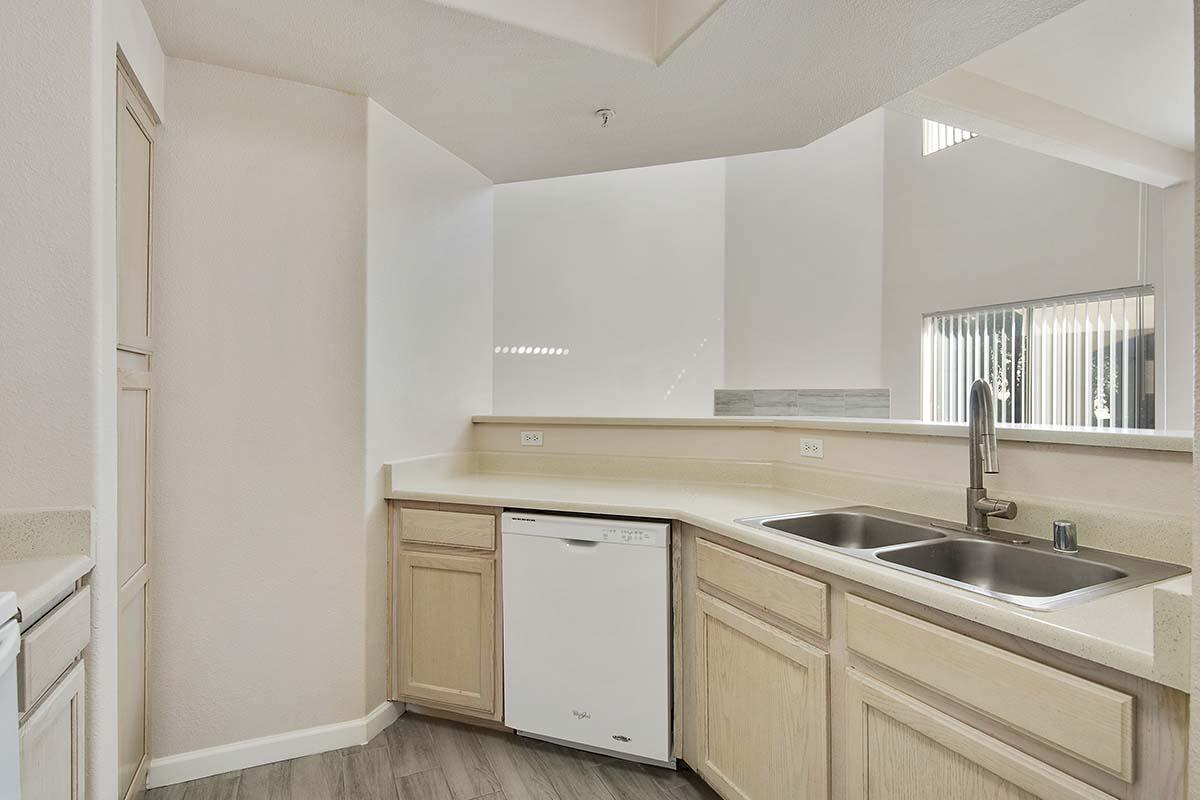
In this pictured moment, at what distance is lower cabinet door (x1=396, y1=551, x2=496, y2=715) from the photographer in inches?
86.4

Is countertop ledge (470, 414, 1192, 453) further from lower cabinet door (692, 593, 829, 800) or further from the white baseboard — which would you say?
the white baseboard

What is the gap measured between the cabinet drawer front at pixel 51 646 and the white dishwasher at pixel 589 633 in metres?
1.16

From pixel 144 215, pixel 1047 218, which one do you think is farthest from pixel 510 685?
pixel 1047 218

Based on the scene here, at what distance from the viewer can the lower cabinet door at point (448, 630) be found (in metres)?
2.20

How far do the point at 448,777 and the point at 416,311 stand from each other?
1.71m

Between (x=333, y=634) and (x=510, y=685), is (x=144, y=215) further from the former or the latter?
(x=510, y=685)

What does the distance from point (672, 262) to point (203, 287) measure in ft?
9.86

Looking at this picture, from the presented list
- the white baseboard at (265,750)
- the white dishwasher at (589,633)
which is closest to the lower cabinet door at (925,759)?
the white dishwasher at (589,633)

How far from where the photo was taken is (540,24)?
181 centimetres

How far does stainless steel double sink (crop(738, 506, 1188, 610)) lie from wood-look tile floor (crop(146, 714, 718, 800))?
0.92 metres

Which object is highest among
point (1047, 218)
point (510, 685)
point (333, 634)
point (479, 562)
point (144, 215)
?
point (1047, 218)

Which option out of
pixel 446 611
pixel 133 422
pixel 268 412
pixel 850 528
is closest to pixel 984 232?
pixel 850 528

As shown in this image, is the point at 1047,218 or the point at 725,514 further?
the point at 1047,218

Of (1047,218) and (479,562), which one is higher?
(1047,218)
